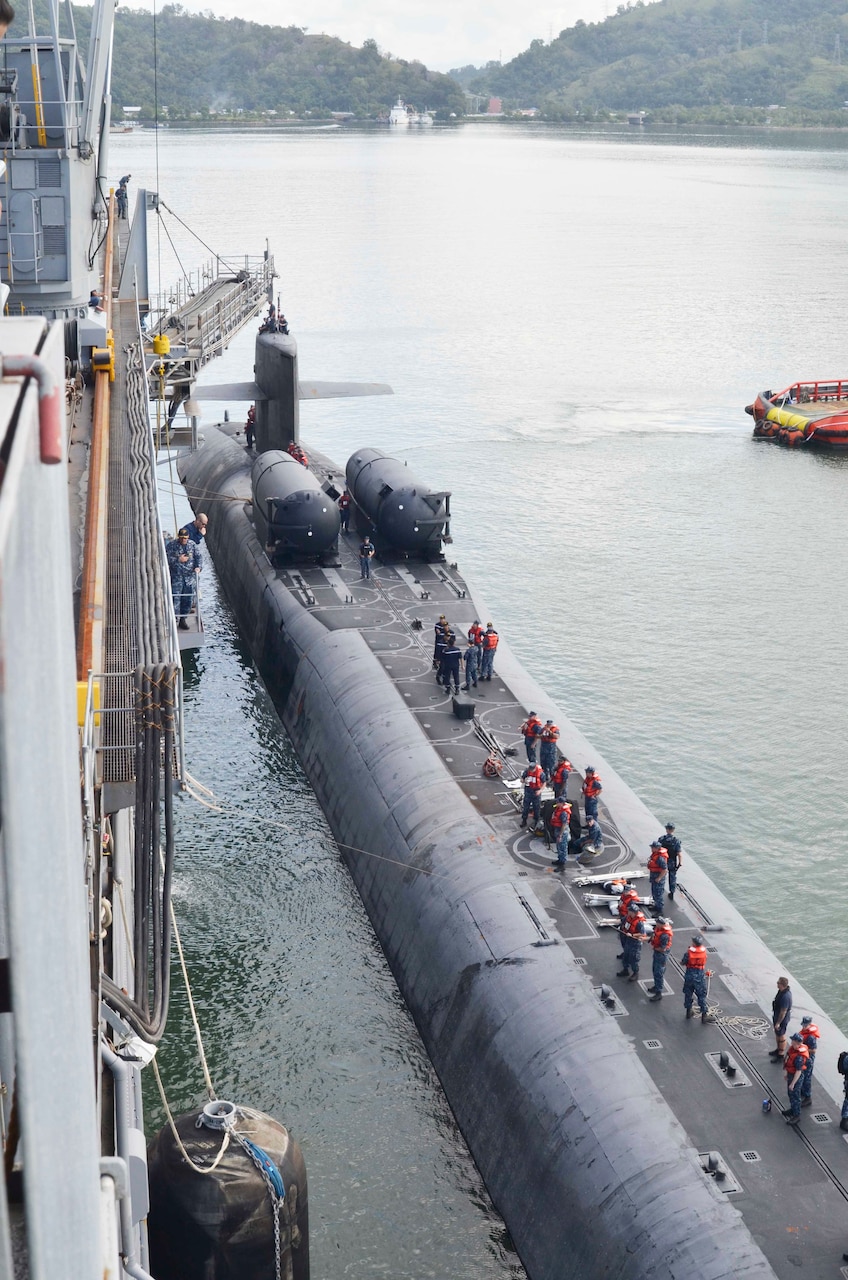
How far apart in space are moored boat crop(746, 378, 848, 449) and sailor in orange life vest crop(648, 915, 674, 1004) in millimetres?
48740

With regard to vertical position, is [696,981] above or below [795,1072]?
above

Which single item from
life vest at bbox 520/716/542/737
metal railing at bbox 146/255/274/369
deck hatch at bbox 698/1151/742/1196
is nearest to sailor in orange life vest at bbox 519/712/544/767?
life vest at bbox 520/716/542/737

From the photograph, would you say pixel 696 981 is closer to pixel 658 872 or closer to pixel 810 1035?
pixel 810 1035

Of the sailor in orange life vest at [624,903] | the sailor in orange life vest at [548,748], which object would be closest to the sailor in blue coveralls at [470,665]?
the sailor in orange life vest at [548,748]

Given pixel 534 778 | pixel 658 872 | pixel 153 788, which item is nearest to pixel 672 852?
pixel 658 872

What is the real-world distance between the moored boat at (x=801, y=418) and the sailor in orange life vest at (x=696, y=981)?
161 ft

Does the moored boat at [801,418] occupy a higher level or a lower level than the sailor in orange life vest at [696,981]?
higher

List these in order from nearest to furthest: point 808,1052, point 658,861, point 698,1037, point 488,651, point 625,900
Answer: point 808,1052 → point 698,1037 → point 625,900 → point 658,861 → point 488,651

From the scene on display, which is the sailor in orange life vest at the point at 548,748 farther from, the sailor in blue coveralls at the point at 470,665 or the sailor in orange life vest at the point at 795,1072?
the sailor in orange life vest at the point at 795,1072

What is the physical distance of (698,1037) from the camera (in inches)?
726

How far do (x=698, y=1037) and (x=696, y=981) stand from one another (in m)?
0.70

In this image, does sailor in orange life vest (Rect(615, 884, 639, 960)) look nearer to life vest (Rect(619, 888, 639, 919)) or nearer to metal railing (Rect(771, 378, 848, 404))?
life vest (Rect(619, 888, 639, 919))

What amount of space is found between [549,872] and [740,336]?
75.0 metres

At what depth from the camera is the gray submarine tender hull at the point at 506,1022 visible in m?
16.0
